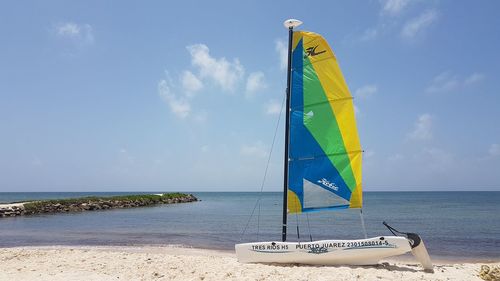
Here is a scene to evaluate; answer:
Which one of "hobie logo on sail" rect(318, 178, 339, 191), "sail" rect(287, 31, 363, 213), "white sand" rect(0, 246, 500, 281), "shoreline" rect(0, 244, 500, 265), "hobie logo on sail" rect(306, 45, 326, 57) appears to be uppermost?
"hobie logo on sail" rect(306, 45, 326, 57)

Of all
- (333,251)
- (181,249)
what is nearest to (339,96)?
(333,251)

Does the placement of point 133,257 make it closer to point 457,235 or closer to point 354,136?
point 354,136

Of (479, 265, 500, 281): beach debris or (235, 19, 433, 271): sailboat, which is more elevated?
(235, 19, 433, 271): sailboat

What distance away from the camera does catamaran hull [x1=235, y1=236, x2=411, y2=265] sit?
36.9 feet

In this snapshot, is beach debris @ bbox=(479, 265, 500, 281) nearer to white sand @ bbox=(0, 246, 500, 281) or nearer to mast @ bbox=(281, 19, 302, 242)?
white sand @ bbox=(0, 246, 500, 281)

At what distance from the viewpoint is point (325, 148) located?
12.2 metres

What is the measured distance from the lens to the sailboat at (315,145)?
1201 centimetres

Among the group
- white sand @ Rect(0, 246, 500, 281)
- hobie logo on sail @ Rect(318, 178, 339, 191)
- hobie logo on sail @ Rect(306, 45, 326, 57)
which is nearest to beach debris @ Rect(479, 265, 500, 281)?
white sand @ Rect(0, 246, 500, 281)

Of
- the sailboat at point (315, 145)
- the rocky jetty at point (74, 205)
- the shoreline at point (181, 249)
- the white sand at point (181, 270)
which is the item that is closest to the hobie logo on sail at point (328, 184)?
the sailboat at point (315, 145)

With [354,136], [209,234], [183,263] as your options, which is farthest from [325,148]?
[209,234]

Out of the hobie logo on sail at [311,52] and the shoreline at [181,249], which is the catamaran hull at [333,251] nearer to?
the shoreline at [181,249]

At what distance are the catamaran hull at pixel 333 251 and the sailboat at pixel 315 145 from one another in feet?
0.09

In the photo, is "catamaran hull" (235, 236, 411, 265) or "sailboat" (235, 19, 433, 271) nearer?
"catamaran hull" (235, 236, 411, 265)

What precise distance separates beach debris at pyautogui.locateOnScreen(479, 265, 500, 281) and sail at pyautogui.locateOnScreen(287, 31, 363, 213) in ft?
12.9
